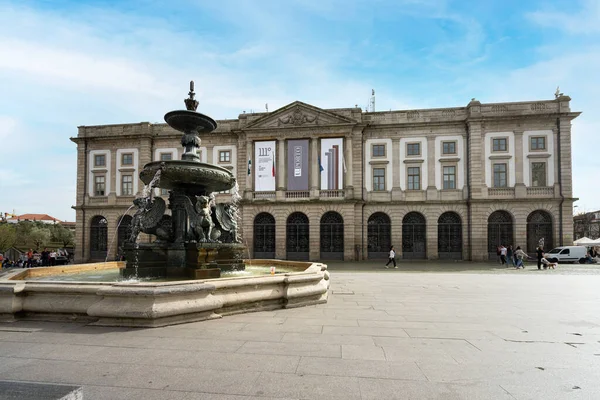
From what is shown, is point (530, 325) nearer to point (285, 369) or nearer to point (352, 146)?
point (285, 369)

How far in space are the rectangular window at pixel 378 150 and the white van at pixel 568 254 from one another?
15523mm

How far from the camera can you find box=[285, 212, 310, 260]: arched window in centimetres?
3400

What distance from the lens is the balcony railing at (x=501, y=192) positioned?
31830 millimetres

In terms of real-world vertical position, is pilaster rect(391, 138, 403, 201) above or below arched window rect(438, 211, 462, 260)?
above

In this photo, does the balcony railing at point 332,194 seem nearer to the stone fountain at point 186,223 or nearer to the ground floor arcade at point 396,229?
the ground floor arcade at point 396,229

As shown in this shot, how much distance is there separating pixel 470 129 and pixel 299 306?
2967 cm

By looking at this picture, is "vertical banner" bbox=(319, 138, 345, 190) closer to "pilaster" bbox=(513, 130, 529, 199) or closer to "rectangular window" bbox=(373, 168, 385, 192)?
"rectangular window" bbox=(373, 168, 385, 192)

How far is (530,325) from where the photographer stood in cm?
666

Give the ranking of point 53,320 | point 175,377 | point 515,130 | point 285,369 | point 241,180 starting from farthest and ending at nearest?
1. point 241,180
2. point 515,130
3. point 53,320
4. point 285,369
5. point 175,377

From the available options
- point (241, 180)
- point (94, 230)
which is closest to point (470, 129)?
point (241, 180)

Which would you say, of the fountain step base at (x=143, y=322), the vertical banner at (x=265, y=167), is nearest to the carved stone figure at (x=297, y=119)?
the vertical banner at (x=265, y=167)

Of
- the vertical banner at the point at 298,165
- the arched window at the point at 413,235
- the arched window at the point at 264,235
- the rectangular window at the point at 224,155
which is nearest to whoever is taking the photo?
the arched window at the point at 413,235

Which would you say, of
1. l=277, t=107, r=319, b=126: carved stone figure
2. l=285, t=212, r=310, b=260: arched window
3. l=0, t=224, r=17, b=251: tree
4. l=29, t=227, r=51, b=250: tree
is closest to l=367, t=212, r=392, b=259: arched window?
l=285, t=212, r=310, b=260: arched window

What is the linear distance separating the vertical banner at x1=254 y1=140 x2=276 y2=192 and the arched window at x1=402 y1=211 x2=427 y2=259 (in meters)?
12.6
